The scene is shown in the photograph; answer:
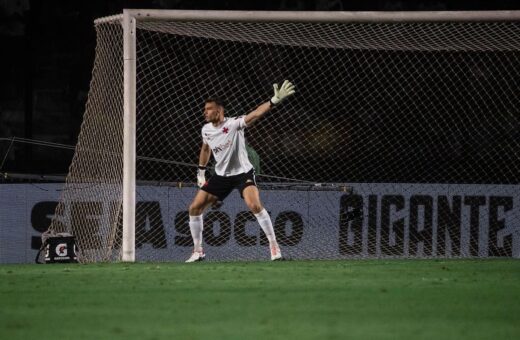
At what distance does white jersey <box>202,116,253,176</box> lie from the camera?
10891mm

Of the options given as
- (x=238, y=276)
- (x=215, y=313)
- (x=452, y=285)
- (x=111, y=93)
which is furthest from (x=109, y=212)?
(x=215, y=313)

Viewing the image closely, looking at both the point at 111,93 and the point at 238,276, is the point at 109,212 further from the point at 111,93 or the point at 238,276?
the point at 238,276

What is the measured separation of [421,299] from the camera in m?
6.54

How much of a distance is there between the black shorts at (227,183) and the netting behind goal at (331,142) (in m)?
1.15

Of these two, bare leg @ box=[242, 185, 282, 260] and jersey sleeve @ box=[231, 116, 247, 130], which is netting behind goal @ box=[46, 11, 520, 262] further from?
bare leg @ box=[242, 185, 282, 260]

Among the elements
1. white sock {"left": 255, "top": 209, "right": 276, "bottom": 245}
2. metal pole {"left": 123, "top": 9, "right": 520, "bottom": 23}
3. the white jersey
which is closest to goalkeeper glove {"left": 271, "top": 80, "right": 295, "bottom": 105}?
the white jersey

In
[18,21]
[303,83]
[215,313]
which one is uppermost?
[18,21]


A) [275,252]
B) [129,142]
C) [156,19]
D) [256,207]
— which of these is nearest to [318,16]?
[156,19]

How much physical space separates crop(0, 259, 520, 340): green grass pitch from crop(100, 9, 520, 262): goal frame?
1481 mm

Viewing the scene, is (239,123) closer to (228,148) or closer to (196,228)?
(228,148)

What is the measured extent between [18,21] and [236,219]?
18.3 ft

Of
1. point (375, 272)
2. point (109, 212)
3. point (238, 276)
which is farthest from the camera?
point (109, 212)

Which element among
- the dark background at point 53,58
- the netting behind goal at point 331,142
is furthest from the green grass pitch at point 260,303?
the dark background at point 53,58

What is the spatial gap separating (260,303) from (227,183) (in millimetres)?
4630
